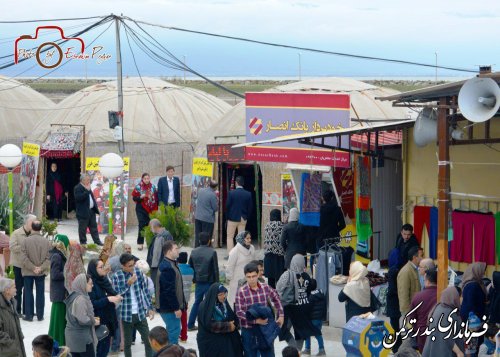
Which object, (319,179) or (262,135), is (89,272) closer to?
(319,179)

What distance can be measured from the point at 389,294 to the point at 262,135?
6.54 m

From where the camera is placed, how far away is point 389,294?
44.3 feet

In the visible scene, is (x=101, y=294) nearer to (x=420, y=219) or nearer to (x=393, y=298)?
(x=393, y=298)

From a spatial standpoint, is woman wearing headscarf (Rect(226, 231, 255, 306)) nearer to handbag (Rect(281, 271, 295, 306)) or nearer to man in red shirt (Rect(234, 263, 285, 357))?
handbag (Rect(281, 271, 295, 306))

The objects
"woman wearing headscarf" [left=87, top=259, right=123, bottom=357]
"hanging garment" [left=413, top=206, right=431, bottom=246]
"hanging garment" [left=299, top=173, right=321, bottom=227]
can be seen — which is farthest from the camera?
"hanging garment" [left=299, top=173, right=321, bottom=227]

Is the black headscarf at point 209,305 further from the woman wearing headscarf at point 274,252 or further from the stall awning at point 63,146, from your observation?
the stall awning at point 63,146

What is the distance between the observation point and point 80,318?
12.0m

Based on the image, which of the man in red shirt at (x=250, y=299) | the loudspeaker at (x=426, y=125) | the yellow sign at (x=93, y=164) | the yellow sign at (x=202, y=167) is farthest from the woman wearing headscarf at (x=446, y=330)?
the yellow sign at (x=93, y=164)

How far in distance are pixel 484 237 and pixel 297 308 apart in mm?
2815

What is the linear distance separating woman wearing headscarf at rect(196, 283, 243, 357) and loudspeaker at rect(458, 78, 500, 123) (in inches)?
121

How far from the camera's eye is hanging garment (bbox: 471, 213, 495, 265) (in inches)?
572

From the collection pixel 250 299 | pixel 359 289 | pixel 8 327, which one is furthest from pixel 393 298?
pixel 8 327

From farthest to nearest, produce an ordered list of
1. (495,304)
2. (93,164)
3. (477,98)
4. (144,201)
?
(93,164)
(144,201)
(495,304)
(477,98)

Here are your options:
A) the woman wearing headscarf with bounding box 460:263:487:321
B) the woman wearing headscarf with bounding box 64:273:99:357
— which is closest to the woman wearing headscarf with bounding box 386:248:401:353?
the woman wearing headscarf with bounding box 460:263:487:321
